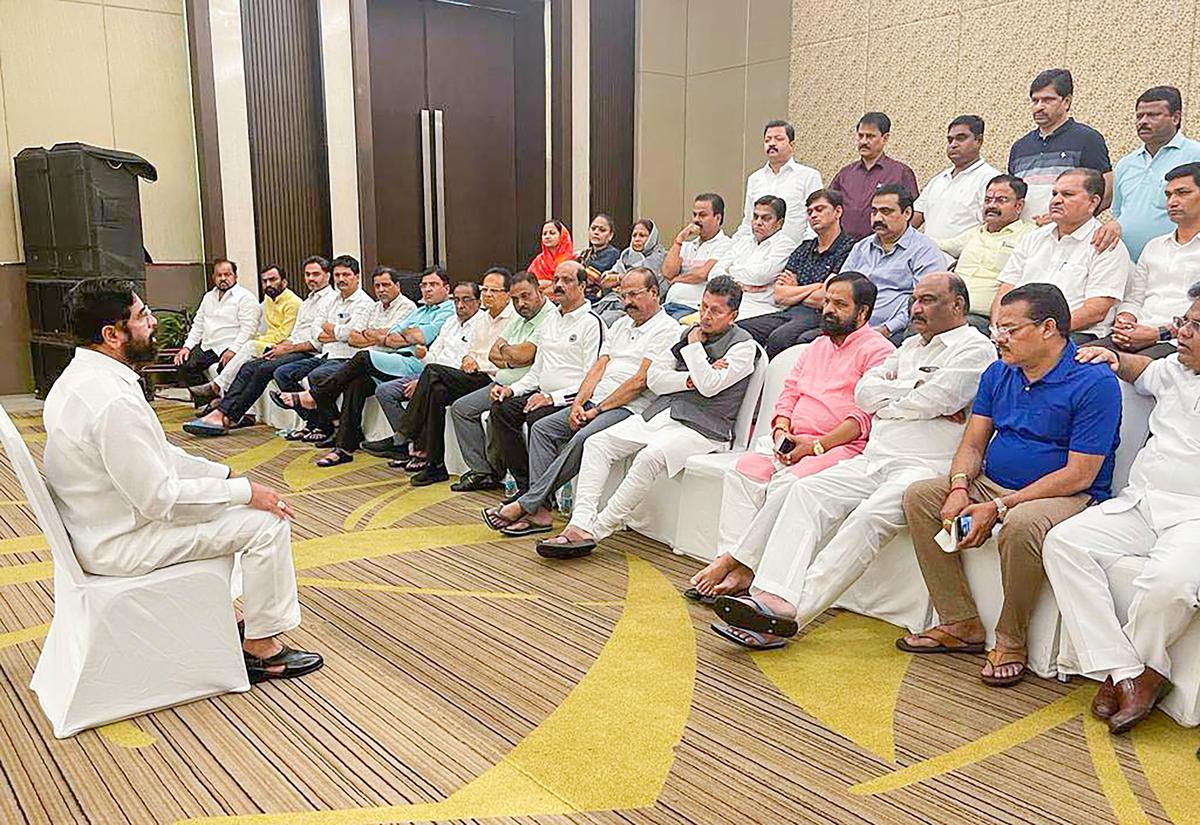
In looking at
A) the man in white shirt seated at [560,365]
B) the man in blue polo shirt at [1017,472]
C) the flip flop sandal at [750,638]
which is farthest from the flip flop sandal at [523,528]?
the man in blue polo shirt at [1017,472]

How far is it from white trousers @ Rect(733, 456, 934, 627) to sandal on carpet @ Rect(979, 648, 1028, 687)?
520mm

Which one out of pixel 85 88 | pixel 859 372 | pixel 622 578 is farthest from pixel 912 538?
pixel 85 88

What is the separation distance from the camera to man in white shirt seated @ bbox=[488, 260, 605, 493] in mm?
5566

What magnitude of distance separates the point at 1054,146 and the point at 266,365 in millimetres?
5385

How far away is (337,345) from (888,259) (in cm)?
412

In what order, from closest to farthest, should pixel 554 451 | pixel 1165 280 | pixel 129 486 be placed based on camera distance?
pixel 129 486
pixel 1165 280
pixel 554 451

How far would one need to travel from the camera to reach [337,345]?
24.7 feet

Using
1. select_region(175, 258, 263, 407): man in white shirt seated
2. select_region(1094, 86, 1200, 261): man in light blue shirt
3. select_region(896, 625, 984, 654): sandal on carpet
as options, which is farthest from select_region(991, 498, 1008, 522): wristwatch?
select_region(175, 258, 263, 407): man in white shirt seated

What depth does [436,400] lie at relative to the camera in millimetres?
6184

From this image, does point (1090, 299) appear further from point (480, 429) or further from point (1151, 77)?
point (480, 429)

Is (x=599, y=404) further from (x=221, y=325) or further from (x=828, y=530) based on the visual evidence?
(x=221, y=325)

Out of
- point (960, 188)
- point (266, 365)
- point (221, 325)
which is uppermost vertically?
point (960, 188)

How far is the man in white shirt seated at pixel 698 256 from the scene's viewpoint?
6477 millimetres

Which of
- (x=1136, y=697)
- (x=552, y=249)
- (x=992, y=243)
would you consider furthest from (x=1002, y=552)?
(x=552, y=249)
